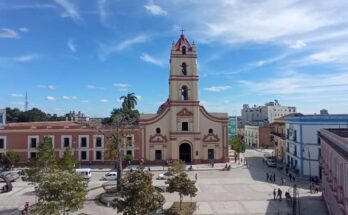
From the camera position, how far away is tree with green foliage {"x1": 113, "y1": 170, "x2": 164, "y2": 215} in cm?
2439

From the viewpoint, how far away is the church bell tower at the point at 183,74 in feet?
198

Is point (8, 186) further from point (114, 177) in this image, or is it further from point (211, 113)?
point (211, 113)

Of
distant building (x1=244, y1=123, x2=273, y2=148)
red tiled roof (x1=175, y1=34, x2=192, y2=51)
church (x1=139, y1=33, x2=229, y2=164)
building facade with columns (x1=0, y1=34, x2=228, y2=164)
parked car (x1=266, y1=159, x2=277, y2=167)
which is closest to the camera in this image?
building facade with columns (x1=0, y1=34, x2=228, y2=164)

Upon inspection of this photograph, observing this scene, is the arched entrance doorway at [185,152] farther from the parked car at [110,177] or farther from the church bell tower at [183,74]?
the parked car at [110,177]

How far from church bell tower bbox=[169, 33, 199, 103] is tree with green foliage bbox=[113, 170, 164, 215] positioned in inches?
1412

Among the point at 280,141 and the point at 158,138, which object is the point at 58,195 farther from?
the point at 280,141

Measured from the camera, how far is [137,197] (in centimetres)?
2447

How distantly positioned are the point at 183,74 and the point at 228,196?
2654 cm

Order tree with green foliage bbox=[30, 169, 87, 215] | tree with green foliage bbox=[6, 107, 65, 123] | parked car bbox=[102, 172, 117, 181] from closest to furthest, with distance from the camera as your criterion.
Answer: tree with green foliage bbox=[30, 169, 87, 215] → parked car bbox=[102, 172, 117, 181] → tree with green foliage bbox=[6, 107, 65, 123]

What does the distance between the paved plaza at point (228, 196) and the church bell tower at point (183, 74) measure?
41.0 ft

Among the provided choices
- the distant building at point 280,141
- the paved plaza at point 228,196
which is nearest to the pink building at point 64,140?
the paved plaza at point 228,196

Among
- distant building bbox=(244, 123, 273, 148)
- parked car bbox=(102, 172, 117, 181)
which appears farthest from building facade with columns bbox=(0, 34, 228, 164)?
distant building bbox=(244, 123, 273, 148)

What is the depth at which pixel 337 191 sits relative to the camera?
2331 cm

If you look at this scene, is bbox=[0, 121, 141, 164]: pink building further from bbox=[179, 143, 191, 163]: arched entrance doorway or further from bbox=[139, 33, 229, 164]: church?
bbox=[179, 143, 191, 163]: arched entrance doorway
